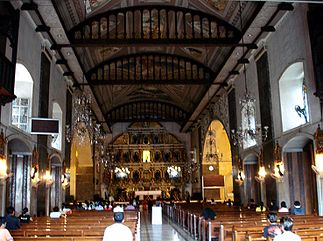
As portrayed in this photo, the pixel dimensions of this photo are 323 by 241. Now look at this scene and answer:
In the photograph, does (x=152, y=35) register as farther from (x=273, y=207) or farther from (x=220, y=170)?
(x=220, y=170)

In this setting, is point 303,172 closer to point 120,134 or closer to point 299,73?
point 299,73

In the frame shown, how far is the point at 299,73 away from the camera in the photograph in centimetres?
1329

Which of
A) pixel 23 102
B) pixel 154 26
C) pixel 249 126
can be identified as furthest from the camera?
pixel 154 26

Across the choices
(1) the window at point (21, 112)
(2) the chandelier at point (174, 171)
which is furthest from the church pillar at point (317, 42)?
(2) the chandelier at point (174, 171)

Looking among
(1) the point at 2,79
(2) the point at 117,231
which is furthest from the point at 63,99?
(2) the point at 117,231

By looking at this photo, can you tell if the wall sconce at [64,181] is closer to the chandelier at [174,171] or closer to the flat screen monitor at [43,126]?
the flat screen monitor at [43,126]

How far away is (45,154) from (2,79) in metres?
6.62

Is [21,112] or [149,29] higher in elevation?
[149,29]

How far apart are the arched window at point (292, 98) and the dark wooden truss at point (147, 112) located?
17.7 meters

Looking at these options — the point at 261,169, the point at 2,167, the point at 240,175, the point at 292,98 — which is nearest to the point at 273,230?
the point at 2,167

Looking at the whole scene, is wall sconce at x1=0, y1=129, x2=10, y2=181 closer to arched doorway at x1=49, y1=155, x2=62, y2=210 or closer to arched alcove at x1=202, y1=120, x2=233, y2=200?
arched doorway at x1=49, y1=155, x2=62, y2=210

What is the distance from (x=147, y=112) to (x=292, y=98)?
866 inches

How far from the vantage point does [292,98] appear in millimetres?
13688

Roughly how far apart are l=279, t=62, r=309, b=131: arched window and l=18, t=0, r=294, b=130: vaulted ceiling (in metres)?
2.00
